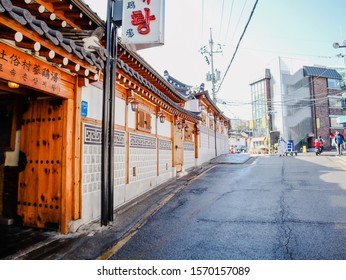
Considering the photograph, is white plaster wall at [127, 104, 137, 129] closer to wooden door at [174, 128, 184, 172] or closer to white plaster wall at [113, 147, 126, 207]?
white plaster wall at [113, 147, 126, 207]

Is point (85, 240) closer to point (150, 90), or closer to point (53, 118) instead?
point (53, 118)

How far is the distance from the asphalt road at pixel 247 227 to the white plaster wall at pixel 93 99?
10.3 feet

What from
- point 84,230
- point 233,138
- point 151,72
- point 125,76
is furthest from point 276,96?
point 84,230

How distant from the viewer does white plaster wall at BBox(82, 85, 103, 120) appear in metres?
5.65

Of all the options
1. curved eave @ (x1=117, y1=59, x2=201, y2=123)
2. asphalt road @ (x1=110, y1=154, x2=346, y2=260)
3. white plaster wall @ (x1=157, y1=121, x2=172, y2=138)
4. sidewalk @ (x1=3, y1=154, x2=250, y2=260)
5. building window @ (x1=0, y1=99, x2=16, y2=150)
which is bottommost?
sidewalk @ (x1=3, y1=154, x2=250, y2=260)

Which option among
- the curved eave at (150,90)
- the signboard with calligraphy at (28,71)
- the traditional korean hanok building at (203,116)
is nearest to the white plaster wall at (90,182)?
the signboard with calligraphy at (28,71)

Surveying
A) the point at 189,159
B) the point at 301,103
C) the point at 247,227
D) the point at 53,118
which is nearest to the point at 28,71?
the point at 53,118

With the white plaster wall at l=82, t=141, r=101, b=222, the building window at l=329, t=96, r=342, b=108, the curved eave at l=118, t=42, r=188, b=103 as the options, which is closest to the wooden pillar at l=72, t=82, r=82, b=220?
the white plaster wall at l=82, t=141, r=101, b=222

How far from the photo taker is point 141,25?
6070 millimetres

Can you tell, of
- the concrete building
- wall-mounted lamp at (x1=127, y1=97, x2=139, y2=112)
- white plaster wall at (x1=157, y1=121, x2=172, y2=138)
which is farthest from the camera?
Answer: the concrete building

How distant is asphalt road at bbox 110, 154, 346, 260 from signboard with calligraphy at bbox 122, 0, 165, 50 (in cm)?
474

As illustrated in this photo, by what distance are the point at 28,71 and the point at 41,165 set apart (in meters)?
2.25

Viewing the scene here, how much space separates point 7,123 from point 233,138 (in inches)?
2540

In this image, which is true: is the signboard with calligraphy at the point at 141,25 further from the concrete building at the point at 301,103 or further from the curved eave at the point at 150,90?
the concrete building at the point at 301,103
